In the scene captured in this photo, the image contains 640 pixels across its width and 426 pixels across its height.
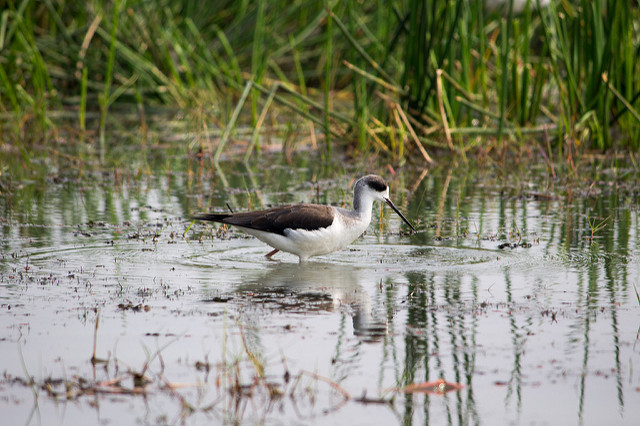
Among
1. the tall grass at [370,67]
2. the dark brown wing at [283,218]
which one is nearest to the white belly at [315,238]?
the dark brown wing at [283,218]

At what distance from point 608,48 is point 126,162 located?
5.82 m

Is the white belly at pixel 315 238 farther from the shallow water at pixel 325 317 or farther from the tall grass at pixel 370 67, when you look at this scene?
the tall grass at pixel 370 67

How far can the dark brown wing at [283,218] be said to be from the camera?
7.08 m

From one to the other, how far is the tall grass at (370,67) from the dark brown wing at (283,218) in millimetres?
3455

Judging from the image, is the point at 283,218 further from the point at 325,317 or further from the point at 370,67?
the point at 370,67

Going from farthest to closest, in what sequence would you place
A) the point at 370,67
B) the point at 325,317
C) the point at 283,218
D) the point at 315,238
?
the point at 370,67
the point at 283,218
the point at 315,238
the point at 325,317

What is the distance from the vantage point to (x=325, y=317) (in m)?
5.47

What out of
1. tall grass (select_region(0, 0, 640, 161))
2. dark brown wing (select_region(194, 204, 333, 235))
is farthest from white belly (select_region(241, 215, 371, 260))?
tall grass (select_region(0, 0, 640, 161))

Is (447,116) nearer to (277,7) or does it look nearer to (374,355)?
(277,7)

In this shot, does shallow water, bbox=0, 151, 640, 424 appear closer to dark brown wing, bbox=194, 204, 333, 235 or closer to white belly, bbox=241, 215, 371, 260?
white belly, bbox=241, 215, 371, 260

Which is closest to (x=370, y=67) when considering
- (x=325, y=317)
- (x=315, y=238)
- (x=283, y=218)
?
(x=283, y=218)

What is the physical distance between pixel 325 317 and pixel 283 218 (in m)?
1.80

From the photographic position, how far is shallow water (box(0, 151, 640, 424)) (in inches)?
164

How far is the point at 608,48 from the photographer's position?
10.5m
